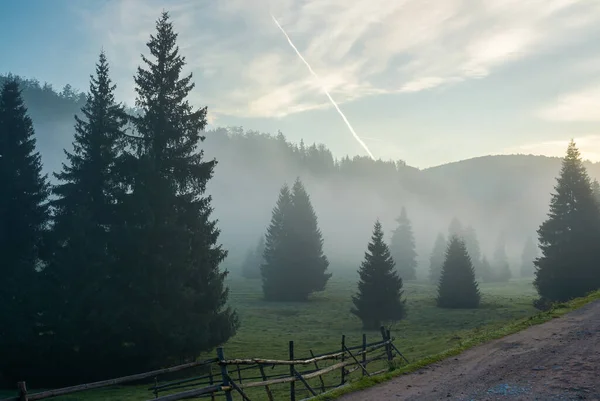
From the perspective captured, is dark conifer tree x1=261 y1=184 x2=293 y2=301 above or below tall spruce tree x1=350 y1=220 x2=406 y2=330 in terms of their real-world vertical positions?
above

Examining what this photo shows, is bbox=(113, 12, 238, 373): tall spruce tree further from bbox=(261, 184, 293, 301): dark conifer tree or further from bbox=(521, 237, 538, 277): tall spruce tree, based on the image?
bbox=(521, 237, 538, 277): tall spruce tree

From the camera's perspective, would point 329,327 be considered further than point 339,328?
Yes

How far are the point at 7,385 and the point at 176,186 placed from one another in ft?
52.6

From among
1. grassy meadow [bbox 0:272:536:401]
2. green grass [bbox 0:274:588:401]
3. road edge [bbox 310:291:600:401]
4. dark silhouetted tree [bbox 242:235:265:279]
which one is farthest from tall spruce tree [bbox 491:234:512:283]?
road edge [bbox 310:291:600:401]

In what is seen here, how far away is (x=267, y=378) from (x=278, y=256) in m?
43.3

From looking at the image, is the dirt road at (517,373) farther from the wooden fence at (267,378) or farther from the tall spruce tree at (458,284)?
the tall spruce tree at (458,284)

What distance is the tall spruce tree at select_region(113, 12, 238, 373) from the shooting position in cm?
2734

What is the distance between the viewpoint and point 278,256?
221 feet

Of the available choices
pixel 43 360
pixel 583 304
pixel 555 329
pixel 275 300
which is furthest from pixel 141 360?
pixel 275 300

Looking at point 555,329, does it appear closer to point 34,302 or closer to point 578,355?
point 578,355

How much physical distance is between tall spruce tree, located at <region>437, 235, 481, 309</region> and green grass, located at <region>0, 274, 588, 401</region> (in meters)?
1.58

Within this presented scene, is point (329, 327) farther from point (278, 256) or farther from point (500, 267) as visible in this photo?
point (500, 267)

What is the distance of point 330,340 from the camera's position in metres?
37.3

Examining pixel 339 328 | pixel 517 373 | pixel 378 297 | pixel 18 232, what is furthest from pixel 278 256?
pixel 517 373
